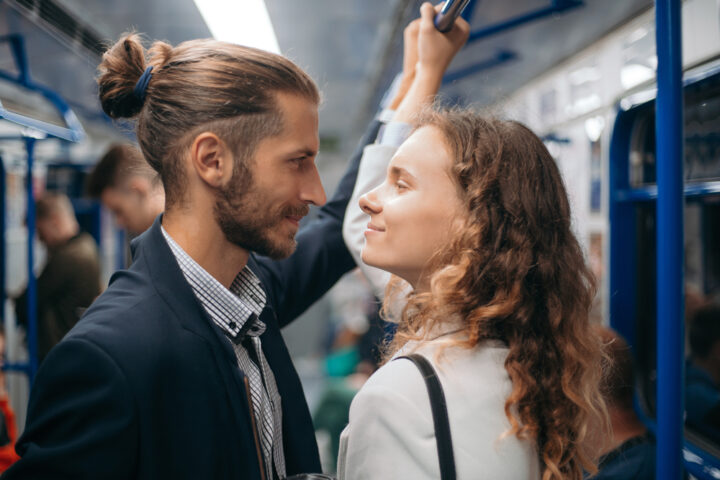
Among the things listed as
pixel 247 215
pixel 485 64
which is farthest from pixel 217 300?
pixel 485 64

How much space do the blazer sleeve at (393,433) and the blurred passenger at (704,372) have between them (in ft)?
5.87

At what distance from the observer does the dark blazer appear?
86 centimetres

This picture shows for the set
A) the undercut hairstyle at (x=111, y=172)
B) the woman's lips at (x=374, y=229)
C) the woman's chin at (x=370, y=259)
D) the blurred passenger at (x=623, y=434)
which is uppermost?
the undercut hairstyle at (x=111, y=172)

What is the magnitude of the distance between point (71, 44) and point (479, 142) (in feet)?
11.4

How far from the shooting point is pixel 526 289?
992 millimetres

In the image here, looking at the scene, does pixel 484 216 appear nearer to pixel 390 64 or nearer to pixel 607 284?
pixel 607 284

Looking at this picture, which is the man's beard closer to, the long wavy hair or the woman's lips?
the woman's lips

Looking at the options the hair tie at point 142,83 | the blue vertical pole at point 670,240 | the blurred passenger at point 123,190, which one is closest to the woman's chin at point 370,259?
the blue vertical pole at point 670,240

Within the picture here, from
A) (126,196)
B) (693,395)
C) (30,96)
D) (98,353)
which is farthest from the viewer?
(30,96)

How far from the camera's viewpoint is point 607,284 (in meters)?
2.93

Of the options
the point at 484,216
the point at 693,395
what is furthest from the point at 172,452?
the point at 693,395

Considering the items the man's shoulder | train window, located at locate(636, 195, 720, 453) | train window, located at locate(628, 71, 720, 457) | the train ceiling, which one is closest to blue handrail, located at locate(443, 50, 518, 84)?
the train ceiling

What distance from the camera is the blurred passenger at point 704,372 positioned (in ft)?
6.95

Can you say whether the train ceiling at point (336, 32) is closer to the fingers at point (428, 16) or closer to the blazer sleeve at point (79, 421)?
the fingers at point (428, 16)
